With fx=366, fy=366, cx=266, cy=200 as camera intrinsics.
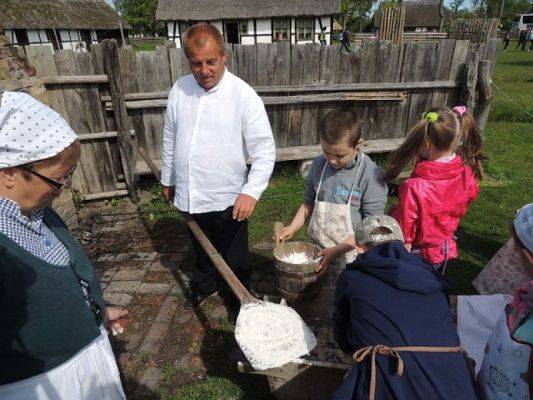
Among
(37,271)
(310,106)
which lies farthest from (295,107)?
(37,271)

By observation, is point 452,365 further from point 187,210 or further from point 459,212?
point 187,210

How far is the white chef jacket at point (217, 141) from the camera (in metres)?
2.55

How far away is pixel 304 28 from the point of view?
24.3 m

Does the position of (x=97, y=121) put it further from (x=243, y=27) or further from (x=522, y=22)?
(x=522, y=22)

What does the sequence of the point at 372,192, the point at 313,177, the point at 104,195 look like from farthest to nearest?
the point at 104,195, the point at 313,177, the point at 372,192

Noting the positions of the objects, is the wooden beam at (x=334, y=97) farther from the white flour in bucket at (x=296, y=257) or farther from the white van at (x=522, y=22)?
the white van at (x=522, y=22)

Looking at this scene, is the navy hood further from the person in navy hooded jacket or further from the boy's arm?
the boy's arm

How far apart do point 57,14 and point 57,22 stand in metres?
1.00

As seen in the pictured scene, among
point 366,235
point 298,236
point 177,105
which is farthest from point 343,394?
point 298,236

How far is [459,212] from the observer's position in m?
2.57

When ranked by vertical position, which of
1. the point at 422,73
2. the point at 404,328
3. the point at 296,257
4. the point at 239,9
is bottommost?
the point at 296,257

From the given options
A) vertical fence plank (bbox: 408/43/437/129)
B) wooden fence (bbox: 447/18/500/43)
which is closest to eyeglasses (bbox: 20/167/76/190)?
vertical fence plank (bbox: 408/43/437/129)

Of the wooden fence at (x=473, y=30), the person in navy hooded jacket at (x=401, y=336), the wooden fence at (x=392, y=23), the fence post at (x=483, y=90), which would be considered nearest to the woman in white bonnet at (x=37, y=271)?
the person in navy hooded jacket at (x=401, y=336)

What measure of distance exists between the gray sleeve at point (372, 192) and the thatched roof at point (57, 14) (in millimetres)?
23374
